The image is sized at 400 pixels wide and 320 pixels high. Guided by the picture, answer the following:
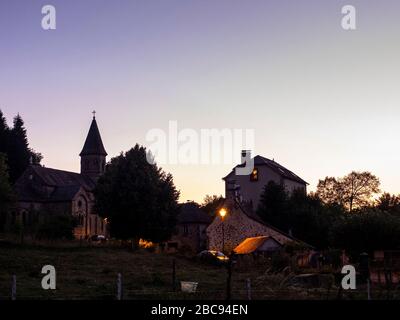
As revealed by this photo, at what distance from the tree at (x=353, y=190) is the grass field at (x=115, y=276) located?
2479 inches

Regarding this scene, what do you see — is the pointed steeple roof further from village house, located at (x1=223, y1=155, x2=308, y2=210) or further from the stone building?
the stone building

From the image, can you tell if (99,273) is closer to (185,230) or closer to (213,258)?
(213,258)

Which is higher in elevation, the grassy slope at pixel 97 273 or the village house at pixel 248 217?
the village house at pixel 248 217

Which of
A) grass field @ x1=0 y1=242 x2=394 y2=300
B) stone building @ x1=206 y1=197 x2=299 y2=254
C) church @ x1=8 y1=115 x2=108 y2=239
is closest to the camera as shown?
grass field @ x1=0 y1=242 x2=394 y2=300

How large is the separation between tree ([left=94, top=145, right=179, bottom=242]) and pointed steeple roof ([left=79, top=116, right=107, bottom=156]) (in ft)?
208

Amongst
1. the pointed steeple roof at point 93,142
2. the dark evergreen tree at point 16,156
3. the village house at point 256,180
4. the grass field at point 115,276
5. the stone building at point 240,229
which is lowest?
the grass field at point 115,276

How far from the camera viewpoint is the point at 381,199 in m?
99.9

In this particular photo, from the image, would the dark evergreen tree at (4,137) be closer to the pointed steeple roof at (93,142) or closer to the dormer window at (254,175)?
the pointed steeple roof at (93,142)

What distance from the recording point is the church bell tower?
123750 millimetres

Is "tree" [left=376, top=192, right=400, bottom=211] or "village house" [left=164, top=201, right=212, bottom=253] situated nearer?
"village house" [left=164, top=201, right=212, bottom=253]

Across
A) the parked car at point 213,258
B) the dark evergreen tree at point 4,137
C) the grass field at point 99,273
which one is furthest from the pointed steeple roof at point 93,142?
the parked car at point 213,258

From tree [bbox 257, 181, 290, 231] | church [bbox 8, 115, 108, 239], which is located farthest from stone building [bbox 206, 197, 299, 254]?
church [bbox 8, 115, 108, 239]

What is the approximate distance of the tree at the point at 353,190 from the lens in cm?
10638
